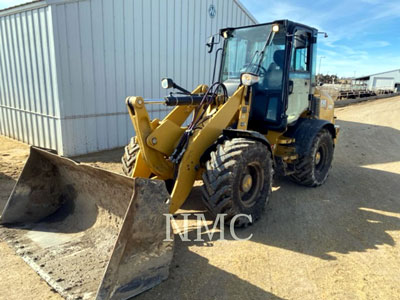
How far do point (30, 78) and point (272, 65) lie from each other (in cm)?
624

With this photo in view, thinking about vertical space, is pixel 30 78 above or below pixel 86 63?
below

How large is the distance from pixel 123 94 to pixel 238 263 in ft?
20.1

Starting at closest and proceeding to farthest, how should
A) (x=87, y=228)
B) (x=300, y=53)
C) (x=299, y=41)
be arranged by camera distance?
(x=87, y=228) < (x=299, y=41) < (x=300, y=53)

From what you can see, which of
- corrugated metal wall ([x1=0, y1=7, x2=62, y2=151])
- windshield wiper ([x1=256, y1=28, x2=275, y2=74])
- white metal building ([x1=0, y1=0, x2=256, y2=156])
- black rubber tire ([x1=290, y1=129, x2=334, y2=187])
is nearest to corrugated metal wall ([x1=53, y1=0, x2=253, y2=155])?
white metal building ([x1=0, y1=0, x2=256, y2=156])

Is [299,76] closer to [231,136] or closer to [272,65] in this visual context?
[272,65]

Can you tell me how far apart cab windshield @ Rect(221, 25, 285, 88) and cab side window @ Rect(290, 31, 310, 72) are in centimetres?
31

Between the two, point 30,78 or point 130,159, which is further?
point 30,78

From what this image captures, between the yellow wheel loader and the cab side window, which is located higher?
the cab side window

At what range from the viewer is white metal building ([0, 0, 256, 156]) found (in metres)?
7.16

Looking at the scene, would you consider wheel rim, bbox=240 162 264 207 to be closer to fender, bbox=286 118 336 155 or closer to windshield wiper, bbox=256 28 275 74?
fender, bbox=286 118 336 155

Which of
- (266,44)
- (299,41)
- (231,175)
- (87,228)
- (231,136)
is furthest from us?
(299,41)

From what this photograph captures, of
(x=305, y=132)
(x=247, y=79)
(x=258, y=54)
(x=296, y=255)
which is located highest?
(x=258, y=54)

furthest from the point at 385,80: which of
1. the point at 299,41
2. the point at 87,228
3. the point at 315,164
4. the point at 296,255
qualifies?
the point at 87,228

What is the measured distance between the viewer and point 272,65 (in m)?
4.84
